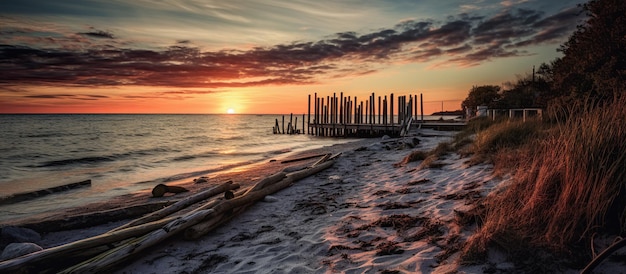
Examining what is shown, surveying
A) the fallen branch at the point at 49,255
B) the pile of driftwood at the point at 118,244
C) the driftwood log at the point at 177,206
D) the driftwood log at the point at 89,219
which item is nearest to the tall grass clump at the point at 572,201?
the pile of driftwood at the point at 118,244

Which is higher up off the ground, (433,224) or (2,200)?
(433,224)

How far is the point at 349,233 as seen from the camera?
187 inches

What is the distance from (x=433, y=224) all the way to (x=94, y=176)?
1516cm

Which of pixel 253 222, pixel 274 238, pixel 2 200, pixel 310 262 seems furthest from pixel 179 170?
pixel 310 262

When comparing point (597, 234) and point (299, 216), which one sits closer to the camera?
point (597, 234)

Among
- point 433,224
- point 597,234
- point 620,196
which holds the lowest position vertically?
point 433,224

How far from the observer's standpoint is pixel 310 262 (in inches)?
157

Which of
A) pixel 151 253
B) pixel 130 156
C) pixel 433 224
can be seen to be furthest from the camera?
pixel 130 156

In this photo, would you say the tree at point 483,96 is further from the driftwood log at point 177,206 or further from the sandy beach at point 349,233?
the driftwood log at point 177,206

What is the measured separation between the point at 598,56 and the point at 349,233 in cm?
1282

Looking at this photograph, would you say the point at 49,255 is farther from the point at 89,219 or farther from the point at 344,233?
the point at 344,233

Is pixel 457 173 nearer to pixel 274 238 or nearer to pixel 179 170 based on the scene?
pixel 274 238

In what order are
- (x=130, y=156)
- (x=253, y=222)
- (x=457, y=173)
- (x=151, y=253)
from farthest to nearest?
(x=130, y=156) → (x=457, y=173) → (x=253, y=222) → (x=151, y=253)

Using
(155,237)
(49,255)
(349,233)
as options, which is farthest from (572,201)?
(49,255)
